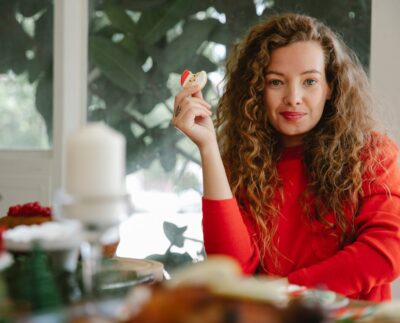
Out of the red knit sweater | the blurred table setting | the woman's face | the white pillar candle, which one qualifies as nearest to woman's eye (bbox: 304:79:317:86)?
the woman's face

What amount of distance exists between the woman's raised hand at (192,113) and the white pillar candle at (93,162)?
32.8 inches

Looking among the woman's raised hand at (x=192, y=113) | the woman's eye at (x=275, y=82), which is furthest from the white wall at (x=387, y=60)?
the woman's raised hand at (x=192, y=113)

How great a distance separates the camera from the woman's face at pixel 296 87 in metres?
1.59

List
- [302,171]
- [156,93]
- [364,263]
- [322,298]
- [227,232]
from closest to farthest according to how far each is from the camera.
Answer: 1. [322,298]
2. [364,263]
3. [227,232]
4. [302,171]
5. [156,93]

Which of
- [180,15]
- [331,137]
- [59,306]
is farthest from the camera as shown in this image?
[180,15]

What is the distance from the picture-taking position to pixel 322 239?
62.1 inches

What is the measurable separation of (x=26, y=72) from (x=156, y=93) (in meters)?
0.70

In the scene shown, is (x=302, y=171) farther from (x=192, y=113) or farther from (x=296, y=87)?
(x=192, y=113)

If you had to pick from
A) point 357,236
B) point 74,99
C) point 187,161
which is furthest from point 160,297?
point 74,99

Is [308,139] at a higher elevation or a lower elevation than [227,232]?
higher

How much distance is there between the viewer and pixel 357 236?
154cm

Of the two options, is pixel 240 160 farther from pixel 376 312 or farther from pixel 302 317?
pixel 302 317

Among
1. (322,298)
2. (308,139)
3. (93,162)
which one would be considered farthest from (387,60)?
(93,162)

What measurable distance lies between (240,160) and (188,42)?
1149mm
